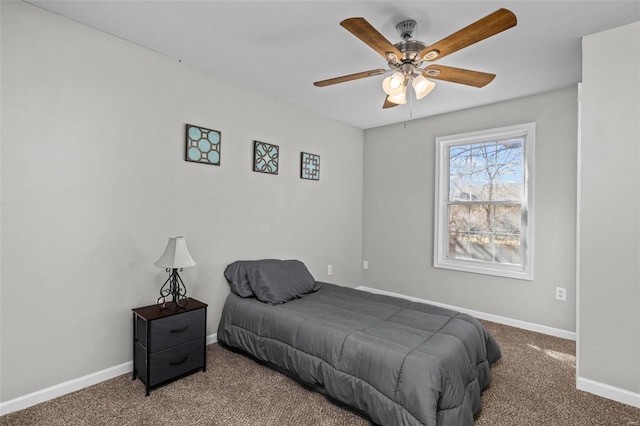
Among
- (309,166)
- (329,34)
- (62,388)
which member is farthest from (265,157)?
(62,388)

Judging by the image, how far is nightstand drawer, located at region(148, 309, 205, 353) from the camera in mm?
2176

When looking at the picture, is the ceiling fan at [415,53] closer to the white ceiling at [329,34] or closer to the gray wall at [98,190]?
the white ceiling at [329,34]

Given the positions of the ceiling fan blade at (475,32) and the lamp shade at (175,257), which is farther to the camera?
the lamp shade at (175,257)

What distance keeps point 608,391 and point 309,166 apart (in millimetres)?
3279

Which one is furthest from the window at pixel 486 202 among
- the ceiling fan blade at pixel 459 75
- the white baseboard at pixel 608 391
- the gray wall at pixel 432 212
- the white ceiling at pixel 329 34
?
the ceiling fan blade at pixel 459 75

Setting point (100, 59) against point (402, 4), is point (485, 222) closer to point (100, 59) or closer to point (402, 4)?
point (402, 4)

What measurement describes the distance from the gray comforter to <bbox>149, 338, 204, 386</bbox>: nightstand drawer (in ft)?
1.21

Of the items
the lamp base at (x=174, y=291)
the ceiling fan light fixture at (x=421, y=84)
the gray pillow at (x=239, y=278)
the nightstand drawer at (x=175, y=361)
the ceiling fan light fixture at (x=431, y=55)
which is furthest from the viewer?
the gray pillow at (x=239, y=278)

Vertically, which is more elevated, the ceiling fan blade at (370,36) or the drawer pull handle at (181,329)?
the ceiling fan blade at (370,36)

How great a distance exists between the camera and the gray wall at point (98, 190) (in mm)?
1953

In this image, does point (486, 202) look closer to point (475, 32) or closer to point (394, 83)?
point (394, 83)

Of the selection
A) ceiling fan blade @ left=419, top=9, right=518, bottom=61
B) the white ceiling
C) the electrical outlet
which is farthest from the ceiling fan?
the electrical outlet

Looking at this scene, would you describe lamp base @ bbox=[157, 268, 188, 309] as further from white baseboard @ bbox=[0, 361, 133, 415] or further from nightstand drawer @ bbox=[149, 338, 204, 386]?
white baseboard @ bbox=[0, 361, 133, 415]

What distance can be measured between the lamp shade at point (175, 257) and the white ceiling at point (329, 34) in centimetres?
152
